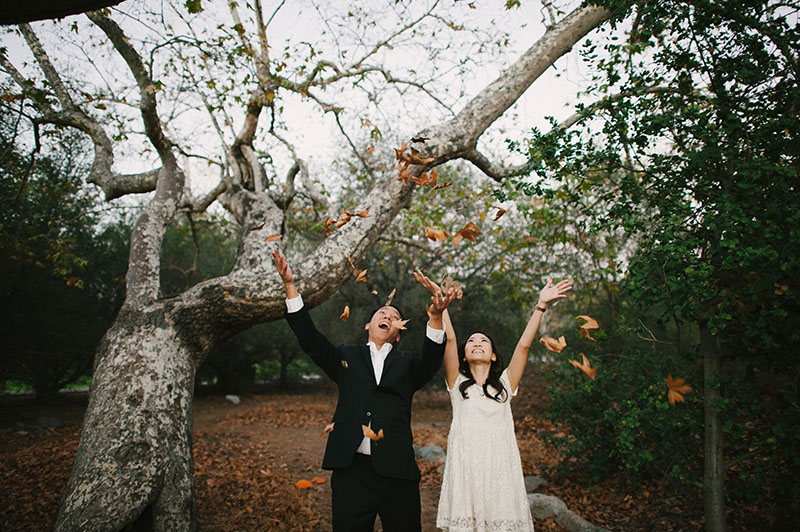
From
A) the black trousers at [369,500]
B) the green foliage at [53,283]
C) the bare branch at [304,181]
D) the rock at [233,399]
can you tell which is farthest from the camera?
the rock at [233,399]

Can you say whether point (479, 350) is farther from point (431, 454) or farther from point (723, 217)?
point (431, 454)

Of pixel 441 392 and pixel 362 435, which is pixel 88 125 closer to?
pixel 362 435

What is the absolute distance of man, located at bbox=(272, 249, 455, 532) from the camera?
2.76 meters

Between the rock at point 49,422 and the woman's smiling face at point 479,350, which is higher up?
the woman's smiling face at point 479,350

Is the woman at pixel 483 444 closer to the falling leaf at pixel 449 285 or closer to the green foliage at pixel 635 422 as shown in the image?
the falling leaf at pixel 449 285

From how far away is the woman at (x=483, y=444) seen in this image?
2.92m

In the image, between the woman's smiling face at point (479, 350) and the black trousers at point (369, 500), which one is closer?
the black trousers at point (369, 500)

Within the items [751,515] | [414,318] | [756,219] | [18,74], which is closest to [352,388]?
[756,219]

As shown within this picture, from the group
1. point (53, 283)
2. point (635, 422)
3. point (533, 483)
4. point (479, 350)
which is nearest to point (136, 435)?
point (479, 350)

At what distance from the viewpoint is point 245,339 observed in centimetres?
1480

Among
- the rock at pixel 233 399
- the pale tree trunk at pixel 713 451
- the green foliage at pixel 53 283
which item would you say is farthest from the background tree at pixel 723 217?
the rock at pixel 233 399

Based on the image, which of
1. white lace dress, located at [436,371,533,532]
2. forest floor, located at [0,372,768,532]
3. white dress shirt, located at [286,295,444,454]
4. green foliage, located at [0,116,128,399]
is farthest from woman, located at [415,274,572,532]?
green foliage, located at [0,116,128,399]

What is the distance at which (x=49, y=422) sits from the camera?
9445 mm

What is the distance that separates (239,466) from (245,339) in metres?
8.55
